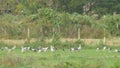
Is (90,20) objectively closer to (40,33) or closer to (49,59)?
(40,33)

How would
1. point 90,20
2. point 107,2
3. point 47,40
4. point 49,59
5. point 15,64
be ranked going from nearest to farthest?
point 15,64, point 49,59, point 47,40, point 90,20, point 107,2

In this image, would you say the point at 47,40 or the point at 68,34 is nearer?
the point at 47,40

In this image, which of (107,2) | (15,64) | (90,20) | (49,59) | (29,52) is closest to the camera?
(15,64)

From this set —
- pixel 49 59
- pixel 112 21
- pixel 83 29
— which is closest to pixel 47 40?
pixel 83 29

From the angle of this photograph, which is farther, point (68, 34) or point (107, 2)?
point (107, 2)

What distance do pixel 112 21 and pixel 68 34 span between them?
388 centimetres

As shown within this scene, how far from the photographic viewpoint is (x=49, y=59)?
20.2m

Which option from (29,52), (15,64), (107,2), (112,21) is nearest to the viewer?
(15,64)

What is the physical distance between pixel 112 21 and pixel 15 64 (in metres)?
18.5

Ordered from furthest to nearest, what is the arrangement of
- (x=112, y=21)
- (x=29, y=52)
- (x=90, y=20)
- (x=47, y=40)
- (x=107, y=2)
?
(x=107, y=2) → (x=112, y=21) → (x=90, y=20) → (x=47, y=40) → (x=29, y=52)

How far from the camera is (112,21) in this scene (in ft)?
108

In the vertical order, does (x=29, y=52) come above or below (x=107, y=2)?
below

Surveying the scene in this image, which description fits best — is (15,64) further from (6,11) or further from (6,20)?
(6,11)

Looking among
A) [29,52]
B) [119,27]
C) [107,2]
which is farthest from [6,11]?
[29,52]
